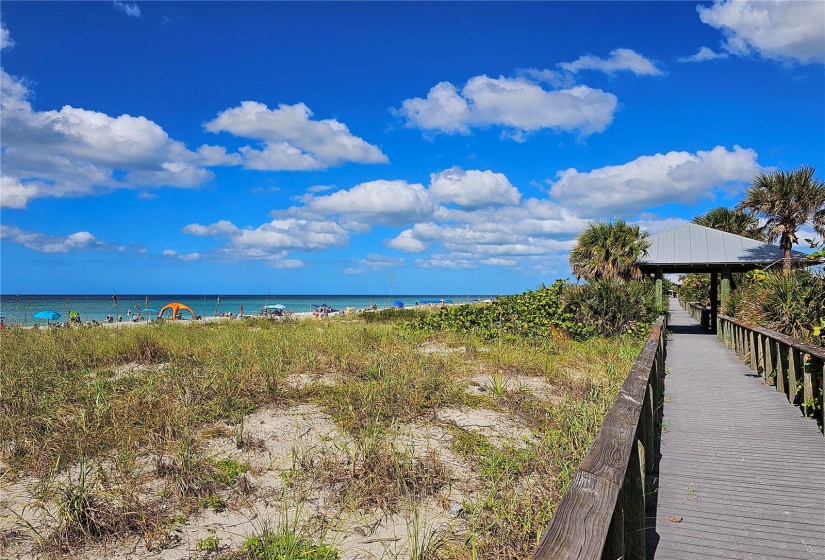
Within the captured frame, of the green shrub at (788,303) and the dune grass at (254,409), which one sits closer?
the dune grass at (254,409)

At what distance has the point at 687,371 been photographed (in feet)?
34.1

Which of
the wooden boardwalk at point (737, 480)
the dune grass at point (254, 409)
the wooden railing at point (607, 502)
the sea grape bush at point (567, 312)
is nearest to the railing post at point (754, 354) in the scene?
the wooden boardwalk at point (737, 480)

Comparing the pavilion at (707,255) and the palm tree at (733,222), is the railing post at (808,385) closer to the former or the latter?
the pavilion at (707,255)

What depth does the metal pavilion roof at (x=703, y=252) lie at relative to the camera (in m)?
20.0

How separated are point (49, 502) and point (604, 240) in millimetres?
23057

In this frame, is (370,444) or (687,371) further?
(687,371)

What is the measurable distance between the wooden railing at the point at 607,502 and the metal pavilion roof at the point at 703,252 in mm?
18853

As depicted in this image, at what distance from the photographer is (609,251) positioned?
23.4 m

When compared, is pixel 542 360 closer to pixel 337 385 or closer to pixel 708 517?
pixel 337 385

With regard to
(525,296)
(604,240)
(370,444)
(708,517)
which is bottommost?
(708,517)

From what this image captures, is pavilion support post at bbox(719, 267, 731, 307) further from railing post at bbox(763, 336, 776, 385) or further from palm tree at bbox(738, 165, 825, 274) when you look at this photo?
railing post at bbox(763, 336, 776, 385)

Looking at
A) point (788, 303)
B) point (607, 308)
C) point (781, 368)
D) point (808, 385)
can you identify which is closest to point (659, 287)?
point (607, 308)

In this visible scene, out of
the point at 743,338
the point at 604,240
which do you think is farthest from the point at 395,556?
the point at 604,240

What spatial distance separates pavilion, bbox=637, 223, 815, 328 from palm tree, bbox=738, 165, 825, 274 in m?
1.02
